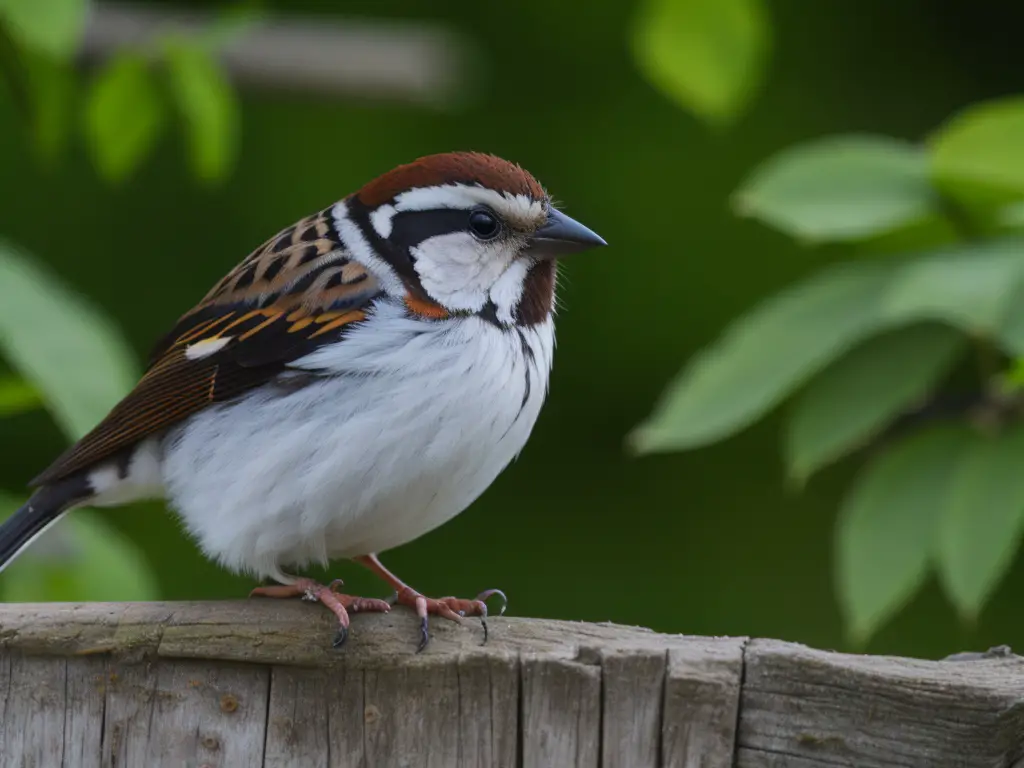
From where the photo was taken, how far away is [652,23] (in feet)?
11.7


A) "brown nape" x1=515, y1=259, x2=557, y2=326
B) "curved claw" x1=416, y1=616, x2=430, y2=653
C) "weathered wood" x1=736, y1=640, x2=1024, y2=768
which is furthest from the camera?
"brown nape" x1=515, y1=259, x2=557, y2=326

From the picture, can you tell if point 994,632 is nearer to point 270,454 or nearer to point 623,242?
point 623,242

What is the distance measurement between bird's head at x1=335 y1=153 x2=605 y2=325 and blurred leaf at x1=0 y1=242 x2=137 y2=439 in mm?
525

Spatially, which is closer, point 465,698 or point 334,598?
point 465,698

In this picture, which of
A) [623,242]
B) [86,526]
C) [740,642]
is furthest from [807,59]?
[740,642]

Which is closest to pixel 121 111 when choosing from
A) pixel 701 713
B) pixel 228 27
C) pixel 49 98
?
pixel 49 98

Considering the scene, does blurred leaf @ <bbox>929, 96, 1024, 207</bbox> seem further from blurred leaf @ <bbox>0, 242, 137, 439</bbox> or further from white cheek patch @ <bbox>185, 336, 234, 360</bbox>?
blurred leaf @ <bbox>0, 242, 137, 439</bbox>

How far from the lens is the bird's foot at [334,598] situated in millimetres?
2401

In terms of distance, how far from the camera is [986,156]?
114 inches

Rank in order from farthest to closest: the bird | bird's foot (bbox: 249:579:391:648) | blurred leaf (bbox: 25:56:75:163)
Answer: blurred leaf (bbox: 25:56:75:163) < the bird < bird's foot (bbox: 249:579:391:648)

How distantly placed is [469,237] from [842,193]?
0.74 m

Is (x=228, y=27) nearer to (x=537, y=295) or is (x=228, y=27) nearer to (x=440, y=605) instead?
(x=537, y=295)

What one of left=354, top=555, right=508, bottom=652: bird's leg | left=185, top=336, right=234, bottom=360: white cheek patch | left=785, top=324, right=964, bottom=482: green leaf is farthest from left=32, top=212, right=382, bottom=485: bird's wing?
left=785, top=324, right=964, bottom=482: green leaf

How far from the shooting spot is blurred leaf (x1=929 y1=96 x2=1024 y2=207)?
2.88 meters
